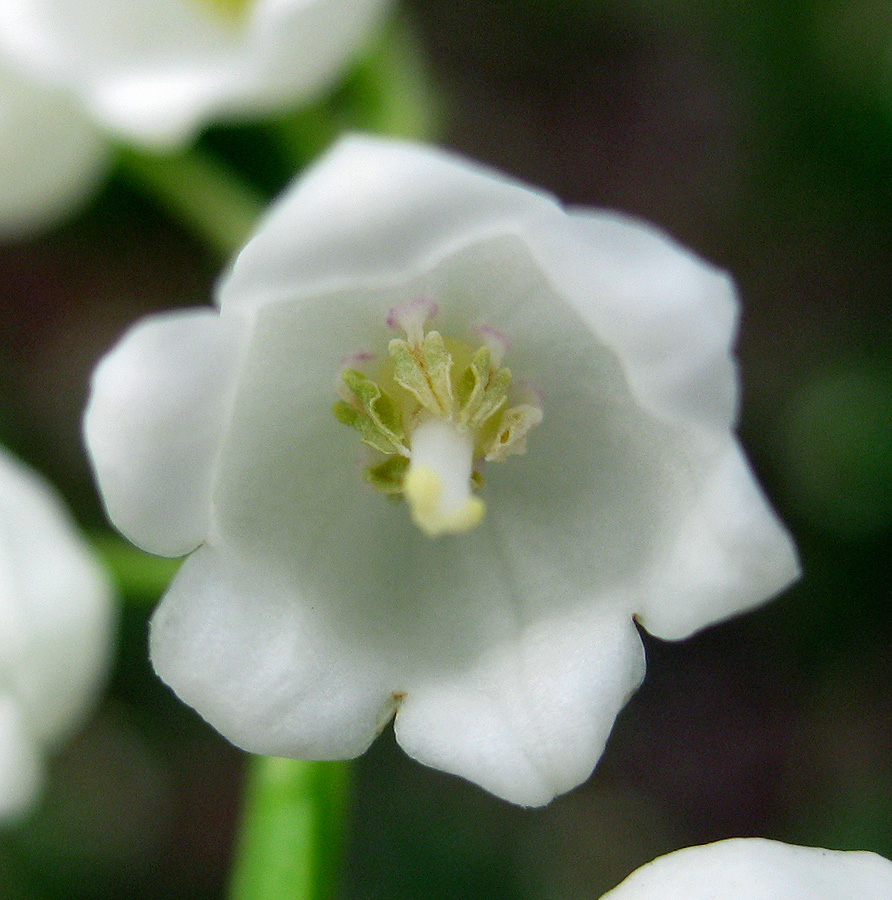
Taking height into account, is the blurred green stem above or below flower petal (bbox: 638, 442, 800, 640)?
below

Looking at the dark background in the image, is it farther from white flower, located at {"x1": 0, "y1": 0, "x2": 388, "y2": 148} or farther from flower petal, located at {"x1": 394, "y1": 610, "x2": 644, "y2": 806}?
flower petal, located at {"x1": 394, "y1": 610, "x2": 644, "y2": 806}

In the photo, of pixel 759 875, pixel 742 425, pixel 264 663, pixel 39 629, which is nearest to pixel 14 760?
pixel 39 629

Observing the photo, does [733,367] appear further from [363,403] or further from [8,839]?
[8,839]

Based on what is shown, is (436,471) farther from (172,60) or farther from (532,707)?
(172,60)

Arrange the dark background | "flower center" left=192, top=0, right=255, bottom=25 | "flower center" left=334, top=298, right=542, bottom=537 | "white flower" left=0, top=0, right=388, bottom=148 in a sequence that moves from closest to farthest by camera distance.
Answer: "flower center" left=334, top=298, right=542, bottom=537
"white flower" left=0, top=0, right=388, bottom=148
"flower center" left=192, top=0, right=255, bottom=25
the dark background

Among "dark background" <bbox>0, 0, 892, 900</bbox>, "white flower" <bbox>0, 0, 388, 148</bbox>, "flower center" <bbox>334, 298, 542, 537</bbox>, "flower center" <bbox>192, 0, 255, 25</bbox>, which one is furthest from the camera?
"dark background" <bbox>0, 0, 892, 900</bbox>

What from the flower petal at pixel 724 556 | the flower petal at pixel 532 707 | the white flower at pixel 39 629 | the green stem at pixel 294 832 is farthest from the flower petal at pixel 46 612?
the flower petal at pixel 724 556

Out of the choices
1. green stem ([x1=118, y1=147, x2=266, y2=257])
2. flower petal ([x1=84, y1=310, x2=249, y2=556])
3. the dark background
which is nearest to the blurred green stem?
green stem ([x1=118, y1=147, x2=266, y2=257])
